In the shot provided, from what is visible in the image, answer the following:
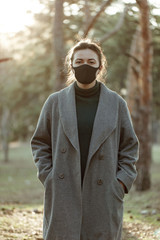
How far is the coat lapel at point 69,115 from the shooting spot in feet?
11.7

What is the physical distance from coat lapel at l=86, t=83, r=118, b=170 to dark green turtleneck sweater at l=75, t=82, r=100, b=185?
63mm

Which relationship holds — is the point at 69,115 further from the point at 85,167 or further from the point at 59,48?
the point at 59,48

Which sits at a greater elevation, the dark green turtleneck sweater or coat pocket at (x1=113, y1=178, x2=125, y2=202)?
the dark green turtleneck sweater

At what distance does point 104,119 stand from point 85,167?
434 mm

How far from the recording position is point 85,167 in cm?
364

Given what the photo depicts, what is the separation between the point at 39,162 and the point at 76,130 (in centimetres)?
43

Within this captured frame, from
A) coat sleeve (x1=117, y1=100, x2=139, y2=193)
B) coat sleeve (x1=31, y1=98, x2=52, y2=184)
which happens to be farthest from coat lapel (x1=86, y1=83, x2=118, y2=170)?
coat sleeve (x1=31, y1=98, x2=52, y2=184)

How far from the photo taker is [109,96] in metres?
3.82

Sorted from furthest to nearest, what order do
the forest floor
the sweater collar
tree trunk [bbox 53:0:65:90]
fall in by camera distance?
tree trunk [bbox 53:0:65:90]
the forest floor
the sweater collar

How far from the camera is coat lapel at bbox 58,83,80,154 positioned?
3.58 meters

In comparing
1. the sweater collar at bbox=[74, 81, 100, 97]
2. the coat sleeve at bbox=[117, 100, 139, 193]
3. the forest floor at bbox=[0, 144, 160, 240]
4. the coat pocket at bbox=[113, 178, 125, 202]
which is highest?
the sweater collar at bbox=[74, 81, 100, 97]

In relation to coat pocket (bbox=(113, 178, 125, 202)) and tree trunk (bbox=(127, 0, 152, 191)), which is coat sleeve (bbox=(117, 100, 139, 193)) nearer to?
coat pocket (bbox=(113, 178, 125, 202))

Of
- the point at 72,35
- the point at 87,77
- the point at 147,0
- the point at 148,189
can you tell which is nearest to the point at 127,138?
the point at 87,77

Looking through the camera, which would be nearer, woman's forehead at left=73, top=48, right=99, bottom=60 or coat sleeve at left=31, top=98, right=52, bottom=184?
coat sleeve at left=31, top=98, right=52, bottom=184
